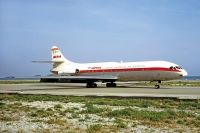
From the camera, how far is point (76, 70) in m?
49.4

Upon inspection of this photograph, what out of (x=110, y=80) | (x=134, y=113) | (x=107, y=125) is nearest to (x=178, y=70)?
(x=110, y=80)

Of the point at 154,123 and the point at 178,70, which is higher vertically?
the point at 178,70

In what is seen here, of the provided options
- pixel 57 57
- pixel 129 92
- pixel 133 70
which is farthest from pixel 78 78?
pixel 129 92

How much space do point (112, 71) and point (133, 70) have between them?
3.74 metres

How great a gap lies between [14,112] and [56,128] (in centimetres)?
513

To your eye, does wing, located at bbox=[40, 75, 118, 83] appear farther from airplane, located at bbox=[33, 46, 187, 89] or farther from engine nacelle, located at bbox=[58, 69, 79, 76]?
engine nacelle, located at bbox=[58, 69, 79, 76]

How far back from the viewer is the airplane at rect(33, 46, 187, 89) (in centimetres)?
3865

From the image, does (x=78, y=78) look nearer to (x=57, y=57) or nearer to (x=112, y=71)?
(x=112, y=71)

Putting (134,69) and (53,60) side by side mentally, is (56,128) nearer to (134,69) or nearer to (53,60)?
(134,69)

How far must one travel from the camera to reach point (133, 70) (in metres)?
41.5

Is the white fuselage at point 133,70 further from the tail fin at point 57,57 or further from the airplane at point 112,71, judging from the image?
the tail fin at point 57,57

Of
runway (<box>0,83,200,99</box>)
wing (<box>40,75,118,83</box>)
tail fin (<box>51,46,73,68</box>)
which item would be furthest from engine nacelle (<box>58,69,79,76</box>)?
runway (<box>0,83,200,99</box>)

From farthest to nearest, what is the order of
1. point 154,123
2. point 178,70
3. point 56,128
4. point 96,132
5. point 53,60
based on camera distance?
point 53,60 → point 178,70 → point 154,123 → point 56,128 → point 96,132

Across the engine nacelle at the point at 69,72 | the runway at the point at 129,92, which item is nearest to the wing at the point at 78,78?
the engine nacelle at the point at 69,72
